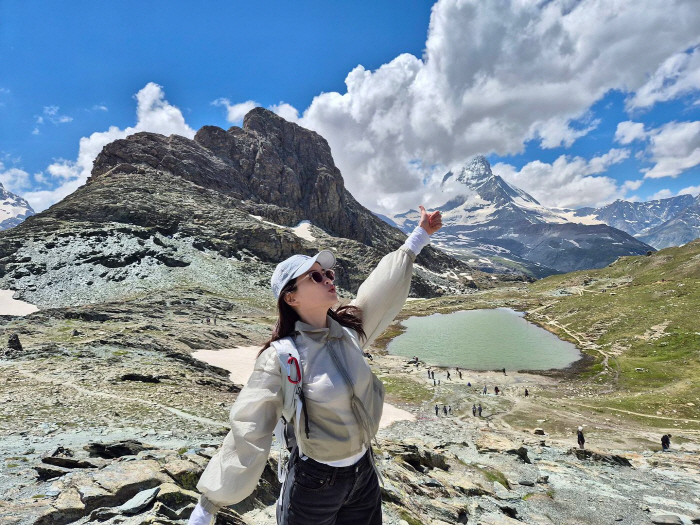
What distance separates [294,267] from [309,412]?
141cm

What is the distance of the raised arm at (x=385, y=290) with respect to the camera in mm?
4146

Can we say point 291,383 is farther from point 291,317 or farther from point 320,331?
point 291,317

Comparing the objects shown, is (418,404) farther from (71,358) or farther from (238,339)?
(71,358)

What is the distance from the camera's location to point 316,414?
3.17 m

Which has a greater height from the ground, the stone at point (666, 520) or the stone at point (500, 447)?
the stone at point (666, 520)

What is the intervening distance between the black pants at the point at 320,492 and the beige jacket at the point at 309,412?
219mm

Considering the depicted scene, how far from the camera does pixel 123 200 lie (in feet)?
407

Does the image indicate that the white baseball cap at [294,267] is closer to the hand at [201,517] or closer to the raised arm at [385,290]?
the raised arm at [385,290]

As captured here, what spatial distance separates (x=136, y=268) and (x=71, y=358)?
80.1 metres

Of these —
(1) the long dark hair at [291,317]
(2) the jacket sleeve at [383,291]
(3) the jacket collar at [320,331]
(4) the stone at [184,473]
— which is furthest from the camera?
(4) the stone at [184,473]

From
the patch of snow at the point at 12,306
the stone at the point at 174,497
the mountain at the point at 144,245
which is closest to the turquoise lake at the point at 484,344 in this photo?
the mountain at the point at 144,245

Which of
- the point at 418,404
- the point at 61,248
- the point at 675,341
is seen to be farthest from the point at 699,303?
the point at 61,248

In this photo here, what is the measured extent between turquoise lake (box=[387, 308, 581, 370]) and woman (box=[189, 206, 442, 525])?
188ft

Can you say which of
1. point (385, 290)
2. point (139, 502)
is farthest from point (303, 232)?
point (385, 290)
